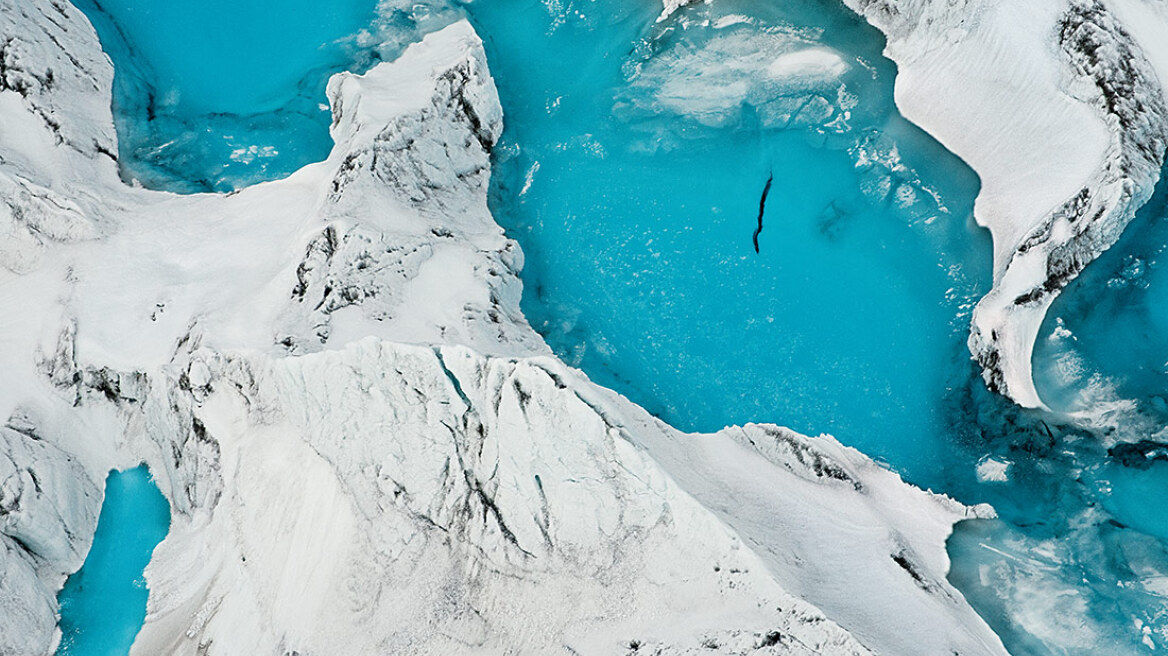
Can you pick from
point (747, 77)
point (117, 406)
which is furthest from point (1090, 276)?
point (117, 406)

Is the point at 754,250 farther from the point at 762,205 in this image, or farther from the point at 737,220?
the point at 762,205

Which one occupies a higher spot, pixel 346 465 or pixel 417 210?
pixel 417 210

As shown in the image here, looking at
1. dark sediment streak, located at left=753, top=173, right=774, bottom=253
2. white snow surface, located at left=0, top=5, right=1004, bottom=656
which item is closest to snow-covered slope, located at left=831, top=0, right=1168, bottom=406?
dark sediment streak, located at left=753, top=173, right=774, bottom=253

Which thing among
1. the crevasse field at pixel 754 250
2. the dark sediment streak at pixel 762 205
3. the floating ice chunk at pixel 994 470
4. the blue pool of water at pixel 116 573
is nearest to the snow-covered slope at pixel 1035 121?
the crevasse field at pixel 754 250

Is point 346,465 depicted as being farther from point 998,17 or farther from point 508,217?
point 998,17

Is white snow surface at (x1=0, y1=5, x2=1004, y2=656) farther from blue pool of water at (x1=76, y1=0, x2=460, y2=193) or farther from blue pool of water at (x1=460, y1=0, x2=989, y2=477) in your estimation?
blue pool of water at (x1=76, y1=0, x2=460, y2=193)

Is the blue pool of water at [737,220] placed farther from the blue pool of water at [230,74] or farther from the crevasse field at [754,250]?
the blue pool of water at [230,74]
